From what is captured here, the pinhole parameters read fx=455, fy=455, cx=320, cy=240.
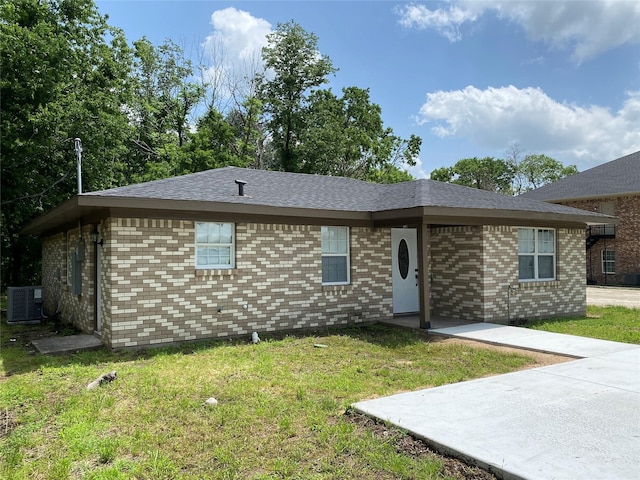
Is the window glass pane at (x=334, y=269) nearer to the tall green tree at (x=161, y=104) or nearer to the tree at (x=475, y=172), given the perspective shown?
the tall green tree at (x=161, y=104)

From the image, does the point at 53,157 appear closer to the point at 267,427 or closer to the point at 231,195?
the point at 231,195

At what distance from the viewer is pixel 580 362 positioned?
6750 millimetres

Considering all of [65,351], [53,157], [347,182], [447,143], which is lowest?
[65,351]

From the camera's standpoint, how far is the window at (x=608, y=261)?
27203mm

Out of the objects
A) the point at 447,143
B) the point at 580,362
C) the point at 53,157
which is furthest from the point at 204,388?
the point at 447,143

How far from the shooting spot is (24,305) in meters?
12.2

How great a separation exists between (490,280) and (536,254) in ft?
6.39

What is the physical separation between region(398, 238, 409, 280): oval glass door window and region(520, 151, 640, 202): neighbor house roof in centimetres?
2122

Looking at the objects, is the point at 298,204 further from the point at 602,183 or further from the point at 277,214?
the point at 602,183

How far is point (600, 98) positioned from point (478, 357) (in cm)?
1163

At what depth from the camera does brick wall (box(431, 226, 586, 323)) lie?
34.7ft

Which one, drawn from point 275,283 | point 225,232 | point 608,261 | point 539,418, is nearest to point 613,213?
point 608,261

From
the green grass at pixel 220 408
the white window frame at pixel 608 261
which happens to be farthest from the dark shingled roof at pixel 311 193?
the white window frame at pixel 608 261

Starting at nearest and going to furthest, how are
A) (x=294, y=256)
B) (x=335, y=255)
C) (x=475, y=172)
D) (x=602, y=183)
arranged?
1. (x=294, y=256)
2. (x=335, y=255)
3. (x=602, y=183)
4. (x=475, y=172)
